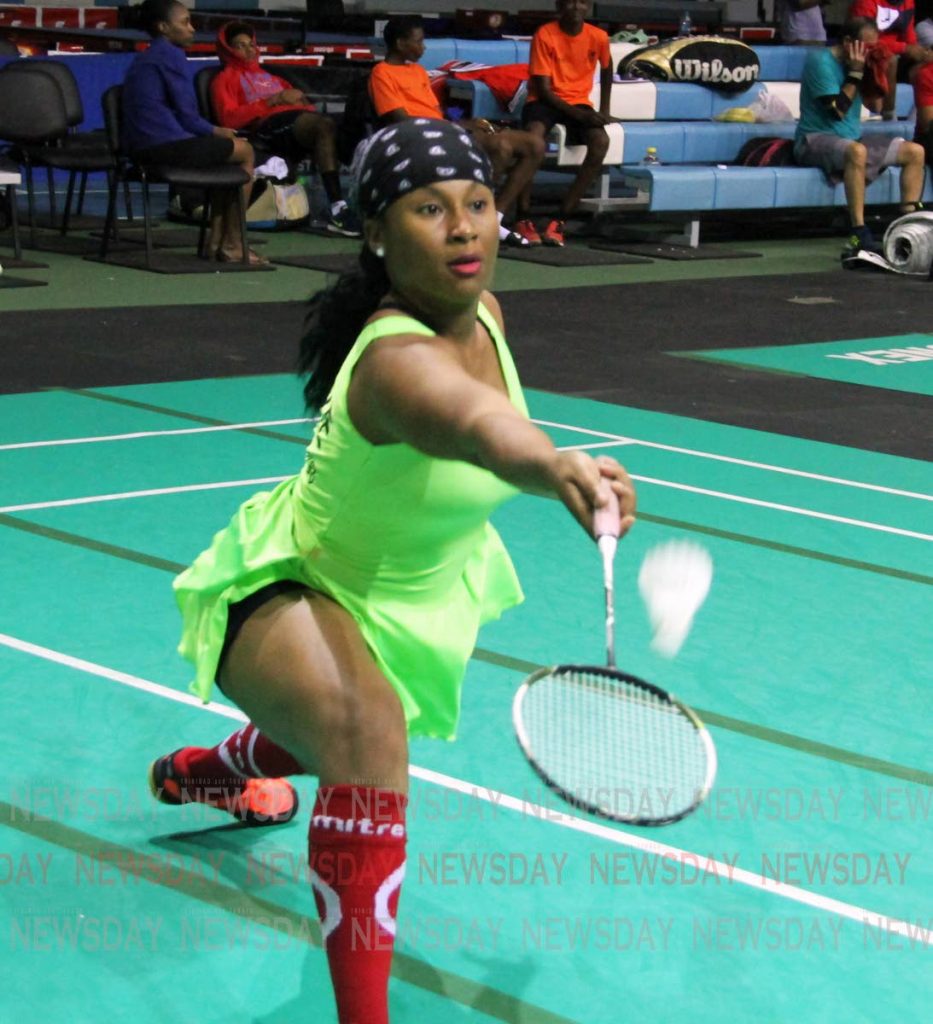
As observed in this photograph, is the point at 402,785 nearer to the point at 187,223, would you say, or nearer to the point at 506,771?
the point at 506,771

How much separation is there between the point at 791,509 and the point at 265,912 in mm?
3540

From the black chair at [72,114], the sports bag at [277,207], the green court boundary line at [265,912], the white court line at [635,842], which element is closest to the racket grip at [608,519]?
the green court boundary line at [265,912]

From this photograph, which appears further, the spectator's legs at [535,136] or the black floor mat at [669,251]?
the black floor mat at [669,251]

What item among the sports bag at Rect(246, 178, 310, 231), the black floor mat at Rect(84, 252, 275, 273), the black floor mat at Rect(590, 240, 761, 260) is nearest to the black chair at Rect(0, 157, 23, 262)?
the black floor mat at Rect(84, 252, 275, 273)

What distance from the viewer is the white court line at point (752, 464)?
6.79m

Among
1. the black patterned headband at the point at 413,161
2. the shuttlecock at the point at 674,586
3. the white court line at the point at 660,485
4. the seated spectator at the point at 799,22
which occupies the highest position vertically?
the black patterned headband at the point at 413,161

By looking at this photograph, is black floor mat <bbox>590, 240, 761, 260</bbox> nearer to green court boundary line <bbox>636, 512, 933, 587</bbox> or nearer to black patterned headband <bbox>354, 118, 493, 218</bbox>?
green court boundary line <bbox>636, 512, 933, 587</bbox>

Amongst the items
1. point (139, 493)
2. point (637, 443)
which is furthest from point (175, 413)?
point (637, 443)

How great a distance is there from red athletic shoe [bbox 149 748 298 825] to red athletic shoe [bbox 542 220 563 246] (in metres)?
10.6

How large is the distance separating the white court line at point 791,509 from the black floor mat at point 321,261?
557cm

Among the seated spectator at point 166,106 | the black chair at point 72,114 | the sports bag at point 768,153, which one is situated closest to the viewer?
the seated spectator at point 166,106

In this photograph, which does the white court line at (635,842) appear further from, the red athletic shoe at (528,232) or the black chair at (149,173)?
the red athletic shoe at (528,232)

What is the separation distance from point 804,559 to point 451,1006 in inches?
119

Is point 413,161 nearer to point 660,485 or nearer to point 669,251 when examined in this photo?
point 660,485
